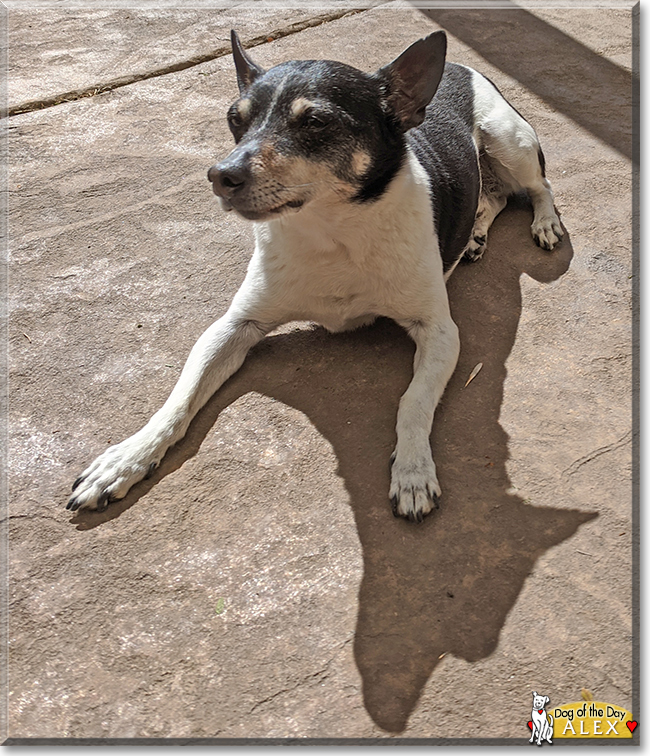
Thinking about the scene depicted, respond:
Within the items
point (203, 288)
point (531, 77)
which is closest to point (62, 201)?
point (203, 288)

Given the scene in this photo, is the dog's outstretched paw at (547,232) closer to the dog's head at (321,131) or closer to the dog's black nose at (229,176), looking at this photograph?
the dog's head at (321,131)

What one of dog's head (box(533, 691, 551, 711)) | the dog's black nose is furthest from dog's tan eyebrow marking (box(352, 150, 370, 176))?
dog's head (box(533, 691, 551, 711))

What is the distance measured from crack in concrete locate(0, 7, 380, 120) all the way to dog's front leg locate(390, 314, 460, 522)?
358 centimetres

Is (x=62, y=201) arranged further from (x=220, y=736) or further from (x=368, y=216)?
(x=220, y=736)

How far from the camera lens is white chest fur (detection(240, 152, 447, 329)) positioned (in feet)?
9.84

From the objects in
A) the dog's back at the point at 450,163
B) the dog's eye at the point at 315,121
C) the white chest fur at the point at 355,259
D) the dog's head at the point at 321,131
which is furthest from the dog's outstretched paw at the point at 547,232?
the dog's eye at the point at 315,121

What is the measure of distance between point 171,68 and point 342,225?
3.62m

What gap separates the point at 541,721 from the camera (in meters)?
2.17

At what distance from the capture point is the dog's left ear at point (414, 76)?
113 inches

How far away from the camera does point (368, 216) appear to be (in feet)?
9.78

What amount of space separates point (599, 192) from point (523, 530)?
263 centimetres

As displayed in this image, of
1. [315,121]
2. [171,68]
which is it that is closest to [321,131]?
[315,121]

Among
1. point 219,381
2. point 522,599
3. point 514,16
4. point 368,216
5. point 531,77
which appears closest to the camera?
point 522,599

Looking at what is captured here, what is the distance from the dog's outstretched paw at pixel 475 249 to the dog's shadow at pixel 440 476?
44 millimetres
